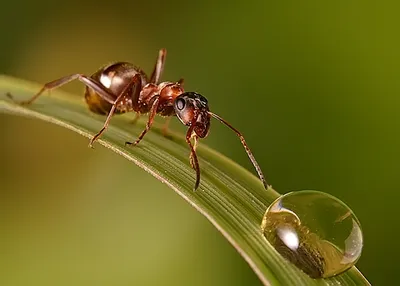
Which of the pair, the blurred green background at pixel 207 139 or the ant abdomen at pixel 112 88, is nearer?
the ant abdomen at pixel 112 88

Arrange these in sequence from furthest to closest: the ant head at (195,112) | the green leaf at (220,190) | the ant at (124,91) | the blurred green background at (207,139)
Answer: the blurred green background at (207,139), the ant at (124,91), the ant head at (195,112), the green leaf at (220,190)

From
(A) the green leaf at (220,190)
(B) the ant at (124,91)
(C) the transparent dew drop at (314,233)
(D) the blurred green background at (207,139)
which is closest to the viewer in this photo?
(A) the green leaf at (220,190)

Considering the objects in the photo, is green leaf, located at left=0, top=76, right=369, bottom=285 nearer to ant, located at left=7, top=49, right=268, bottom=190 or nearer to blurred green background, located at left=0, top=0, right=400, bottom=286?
ant, located at left=7, top=49, right=268, bottom=190

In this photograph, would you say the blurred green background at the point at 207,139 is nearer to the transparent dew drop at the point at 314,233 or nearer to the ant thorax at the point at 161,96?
the ant thorax at the point at 161,96

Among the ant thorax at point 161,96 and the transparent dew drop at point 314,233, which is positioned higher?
the ant thorax at point 161,96

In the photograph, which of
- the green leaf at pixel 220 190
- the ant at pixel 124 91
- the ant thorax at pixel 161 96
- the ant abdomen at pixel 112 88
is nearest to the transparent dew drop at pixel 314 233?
the green leaf at pixel 220 190

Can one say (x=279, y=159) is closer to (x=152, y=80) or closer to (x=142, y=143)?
(x=152, y=80)

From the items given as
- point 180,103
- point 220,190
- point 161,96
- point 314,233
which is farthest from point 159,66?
point 314,233
